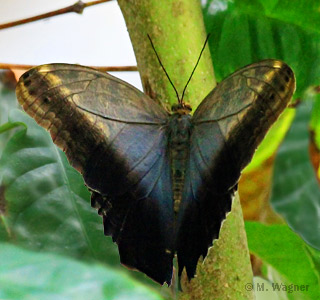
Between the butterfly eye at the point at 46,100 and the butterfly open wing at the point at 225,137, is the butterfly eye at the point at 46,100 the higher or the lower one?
the higher one

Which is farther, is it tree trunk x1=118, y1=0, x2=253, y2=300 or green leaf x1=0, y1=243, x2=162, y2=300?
tree trunk x1=118, y1=0, x2=253, y2=300

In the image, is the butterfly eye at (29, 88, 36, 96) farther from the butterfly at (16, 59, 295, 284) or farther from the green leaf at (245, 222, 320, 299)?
the green leaf at (245, 222, 320, 299)

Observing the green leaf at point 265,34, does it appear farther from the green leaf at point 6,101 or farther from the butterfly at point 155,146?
the green leaf at point 6,101

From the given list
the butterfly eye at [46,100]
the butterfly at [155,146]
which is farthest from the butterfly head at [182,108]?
the butterfly eye at [46,100]

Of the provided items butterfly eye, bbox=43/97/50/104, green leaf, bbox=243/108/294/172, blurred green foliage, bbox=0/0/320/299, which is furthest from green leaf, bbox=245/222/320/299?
butterfly eye, bbox=43/97/50/104

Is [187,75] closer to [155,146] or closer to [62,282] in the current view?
[155,146]

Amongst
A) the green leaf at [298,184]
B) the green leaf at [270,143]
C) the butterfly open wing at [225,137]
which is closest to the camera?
the butterfly open wing at [225,137]

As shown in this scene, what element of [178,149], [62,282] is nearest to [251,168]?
[178,149]
